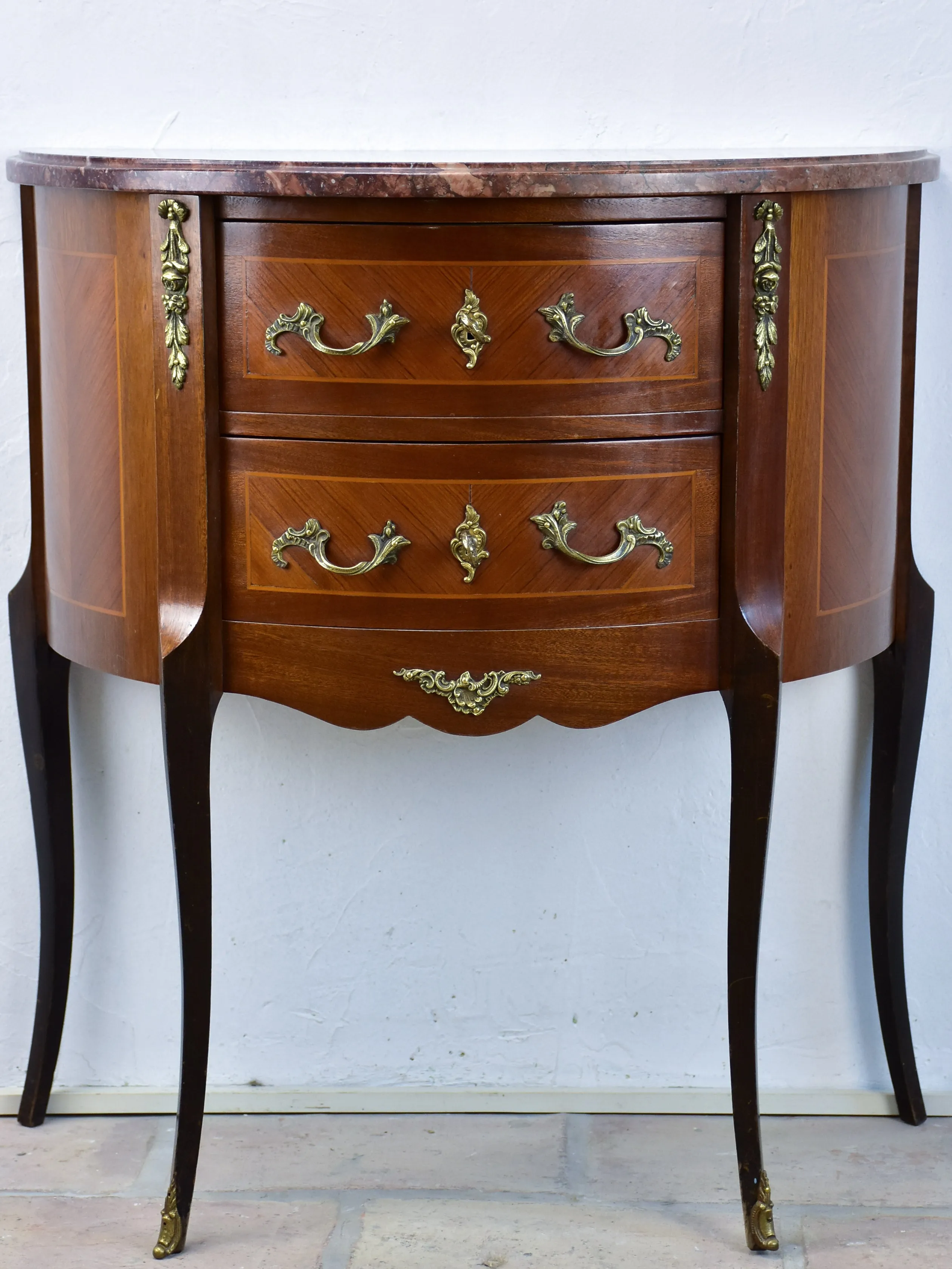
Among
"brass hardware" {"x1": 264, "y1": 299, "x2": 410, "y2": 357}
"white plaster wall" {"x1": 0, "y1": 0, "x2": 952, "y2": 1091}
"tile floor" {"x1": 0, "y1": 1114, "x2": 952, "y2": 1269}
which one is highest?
"brass hardware" {"x1": 264, "y1": 299, "x2": 410, "y2": 357}

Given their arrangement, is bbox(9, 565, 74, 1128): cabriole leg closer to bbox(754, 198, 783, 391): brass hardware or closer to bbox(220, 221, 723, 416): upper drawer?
bbox(220, 221, 723, 416): upper drawer

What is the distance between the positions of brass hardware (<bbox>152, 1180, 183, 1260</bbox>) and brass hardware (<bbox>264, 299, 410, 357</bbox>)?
89cm

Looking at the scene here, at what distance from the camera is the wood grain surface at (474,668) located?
55.4 inches

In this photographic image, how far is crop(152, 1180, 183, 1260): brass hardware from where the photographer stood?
61.7 inches

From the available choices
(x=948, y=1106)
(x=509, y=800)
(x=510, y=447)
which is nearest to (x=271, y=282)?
(x=510, y=447)

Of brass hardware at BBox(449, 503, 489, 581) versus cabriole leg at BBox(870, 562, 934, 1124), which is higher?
brass hardware at BBox(449, 503, 489, 581)

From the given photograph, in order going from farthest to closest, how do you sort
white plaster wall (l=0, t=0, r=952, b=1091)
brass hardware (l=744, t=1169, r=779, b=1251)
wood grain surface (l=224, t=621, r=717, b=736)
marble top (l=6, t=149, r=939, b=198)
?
white plaster wall (l=0, t=0, r=952, b=1091)
brass hardware (l=744, t=1169, r=779, b=1251)
wood grain surface (l=224, t=621, r=717, b=736)
marble top (l=6, t=149, r=939, b=198)

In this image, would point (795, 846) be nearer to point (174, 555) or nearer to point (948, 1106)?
point (948, 1106)

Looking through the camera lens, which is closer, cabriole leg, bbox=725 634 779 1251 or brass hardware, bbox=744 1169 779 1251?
cabriole leg, bbox=725 634 779 1251

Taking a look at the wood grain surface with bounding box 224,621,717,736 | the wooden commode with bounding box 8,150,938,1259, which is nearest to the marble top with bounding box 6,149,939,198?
the wooden commode with bounding box 8,150,938,1259

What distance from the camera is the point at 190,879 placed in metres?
1.50

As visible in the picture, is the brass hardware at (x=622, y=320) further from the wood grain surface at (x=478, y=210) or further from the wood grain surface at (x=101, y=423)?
the wood grain surface at (x=101, y=423)

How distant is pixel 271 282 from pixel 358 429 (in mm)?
154

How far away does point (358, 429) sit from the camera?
1364mm
